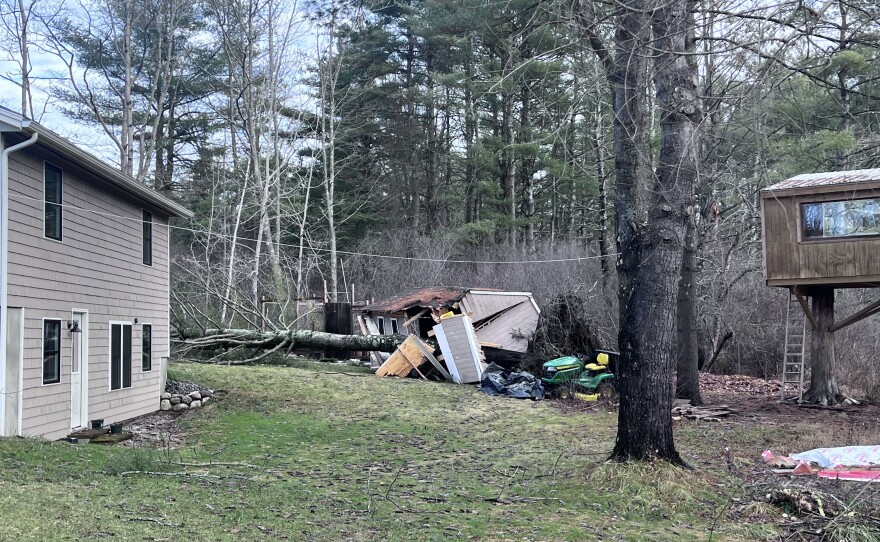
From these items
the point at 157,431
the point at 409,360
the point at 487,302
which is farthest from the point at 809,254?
the point at 157,431

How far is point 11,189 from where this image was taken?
11.2m

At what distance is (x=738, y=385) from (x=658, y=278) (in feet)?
46.5

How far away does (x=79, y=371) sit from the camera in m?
13.5

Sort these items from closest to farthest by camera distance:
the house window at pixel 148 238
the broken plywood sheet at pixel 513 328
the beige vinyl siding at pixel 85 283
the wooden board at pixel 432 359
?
the beige vinyl siding at pixel 85 283, the house window at pixel 148 238, the wooden board at pixel 432 359, the broken plywood sheet at pixel 513 328

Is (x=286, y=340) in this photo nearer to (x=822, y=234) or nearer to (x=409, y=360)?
(x=409, y=360)

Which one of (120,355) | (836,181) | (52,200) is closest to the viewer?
(52,200)

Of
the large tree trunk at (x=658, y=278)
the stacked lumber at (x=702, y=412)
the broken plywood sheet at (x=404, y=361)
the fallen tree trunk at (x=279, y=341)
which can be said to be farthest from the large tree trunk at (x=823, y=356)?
the fallen tree trunk at (x=279, y=341)

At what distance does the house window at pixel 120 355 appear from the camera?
14.9 metres

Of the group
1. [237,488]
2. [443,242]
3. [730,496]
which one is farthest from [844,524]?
[443,242]

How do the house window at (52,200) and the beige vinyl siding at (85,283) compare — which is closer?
the beige vinyl siding at (85,283)

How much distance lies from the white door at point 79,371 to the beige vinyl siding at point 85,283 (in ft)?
0.58

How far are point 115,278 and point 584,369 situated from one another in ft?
35.7

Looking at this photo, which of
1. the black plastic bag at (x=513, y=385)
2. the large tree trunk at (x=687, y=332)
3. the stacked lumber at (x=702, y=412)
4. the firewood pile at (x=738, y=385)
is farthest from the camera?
the firewood pile at (x=738, y=385)

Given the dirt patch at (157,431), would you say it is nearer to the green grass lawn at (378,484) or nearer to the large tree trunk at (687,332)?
the green grass lawn at (378,484)
